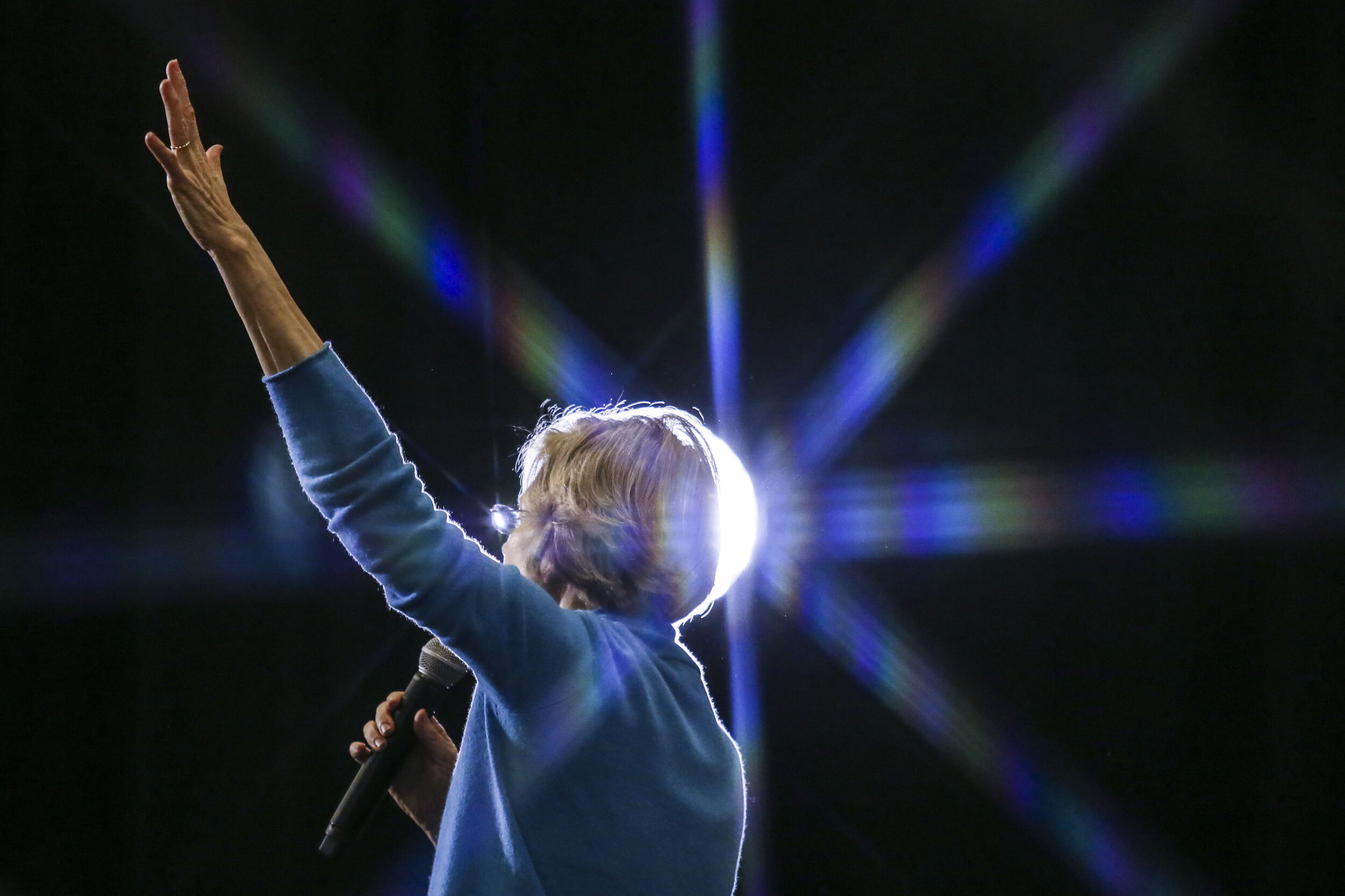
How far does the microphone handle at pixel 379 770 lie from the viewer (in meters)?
0.92

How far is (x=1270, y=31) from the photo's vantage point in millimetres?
1259

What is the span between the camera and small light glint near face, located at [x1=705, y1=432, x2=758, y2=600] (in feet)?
3.21

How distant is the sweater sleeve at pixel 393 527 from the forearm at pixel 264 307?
14 millimetres

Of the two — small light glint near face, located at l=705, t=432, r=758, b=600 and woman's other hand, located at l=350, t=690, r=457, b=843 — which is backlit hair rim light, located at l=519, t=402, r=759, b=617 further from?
woman's other hand, located at l=350, t=690, r=457, b=843

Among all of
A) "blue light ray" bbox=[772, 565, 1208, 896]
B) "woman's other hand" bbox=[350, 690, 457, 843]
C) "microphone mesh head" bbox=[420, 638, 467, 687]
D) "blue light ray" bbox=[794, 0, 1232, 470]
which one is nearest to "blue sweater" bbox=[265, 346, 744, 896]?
"microphone mesh head" bbox=[420, 638, 467, 687]

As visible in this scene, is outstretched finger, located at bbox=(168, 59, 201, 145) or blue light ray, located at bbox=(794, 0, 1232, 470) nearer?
outstretched finger, located at bbox=(168, 59, 201, 145)

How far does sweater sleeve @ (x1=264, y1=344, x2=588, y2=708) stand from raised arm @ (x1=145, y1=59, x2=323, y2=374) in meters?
0.02

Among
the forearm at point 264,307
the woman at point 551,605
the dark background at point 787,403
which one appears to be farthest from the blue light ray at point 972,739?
the forearm at point 264,307

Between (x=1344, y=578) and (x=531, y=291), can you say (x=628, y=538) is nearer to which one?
(x=1344, y=578)

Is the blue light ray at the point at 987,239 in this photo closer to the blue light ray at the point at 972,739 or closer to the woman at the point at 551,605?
the blue light ray at the point at 972,739

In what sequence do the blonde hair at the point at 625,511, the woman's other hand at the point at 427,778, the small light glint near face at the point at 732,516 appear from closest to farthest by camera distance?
1. the blonde hair at the point at 625,511
2. the small light glint near face at the point at 732,516
3. the woman's other hand at the point at 427,778

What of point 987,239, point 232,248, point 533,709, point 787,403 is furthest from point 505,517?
point 987,239

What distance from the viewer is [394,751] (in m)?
0.94

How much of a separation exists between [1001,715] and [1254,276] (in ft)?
2.25
